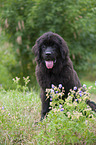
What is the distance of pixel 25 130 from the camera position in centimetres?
322

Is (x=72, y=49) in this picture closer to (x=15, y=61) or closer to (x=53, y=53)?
(x=15, y=61)

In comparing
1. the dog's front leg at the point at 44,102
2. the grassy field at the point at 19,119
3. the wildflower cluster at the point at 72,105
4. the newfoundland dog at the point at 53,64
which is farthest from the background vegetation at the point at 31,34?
the wildflower cluster at the point at 72,105

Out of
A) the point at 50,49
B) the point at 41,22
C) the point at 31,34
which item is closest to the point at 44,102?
the point at 50,49

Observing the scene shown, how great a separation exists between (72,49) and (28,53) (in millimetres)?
1296

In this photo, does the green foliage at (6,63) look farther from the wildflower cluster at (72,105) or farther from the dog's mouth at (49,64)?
the wildflower cluster at (72,105)

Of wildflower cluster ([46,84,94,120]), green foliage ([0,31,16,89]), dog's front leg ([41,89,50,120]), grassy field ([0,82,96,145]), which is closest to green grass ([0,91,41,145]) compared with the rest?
grassy field ([0,82,96,145])

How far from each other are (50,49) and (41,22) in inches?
121

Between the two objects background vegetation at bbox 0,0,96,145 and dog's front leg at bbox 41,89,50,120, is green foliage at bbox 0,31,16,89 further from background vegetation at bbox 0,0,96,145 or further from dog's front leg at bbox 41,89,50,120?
dog's front leg at bbox 41,89,50,120

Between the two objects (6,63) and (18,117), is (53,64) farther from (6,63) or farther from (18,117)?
(6,63)

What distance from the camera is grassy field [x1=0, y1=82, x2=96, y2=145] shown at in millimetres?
3073

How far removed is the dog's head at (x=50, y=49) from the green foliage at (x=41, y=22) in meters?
2.43

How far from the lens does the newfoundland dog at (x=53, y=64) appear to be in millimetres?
3547

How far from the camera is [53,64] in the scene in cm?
357

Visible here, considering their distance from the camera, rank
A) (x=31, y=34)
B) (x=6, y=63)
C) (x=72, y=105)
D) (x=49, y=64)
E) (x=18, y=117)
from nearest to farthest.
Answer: (x=72, y=105) → (x=49, y=64) → (x=18, y=117) → (x=31, y=34) → (x=6, y=63)
